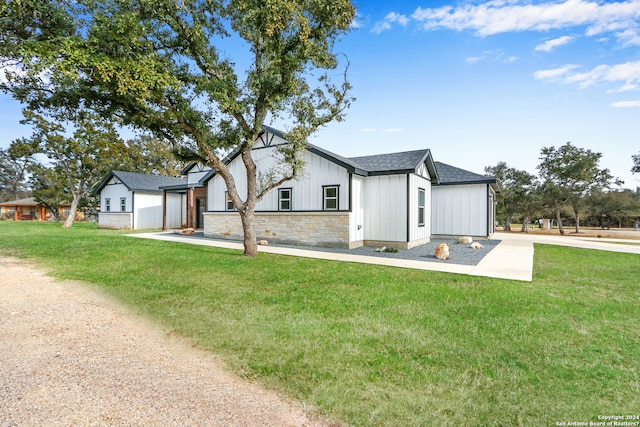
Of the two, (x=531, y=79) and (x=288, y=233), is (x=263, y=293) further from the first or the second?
(x=531, y=79)

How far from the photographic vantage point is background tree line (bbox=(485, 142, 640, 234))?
1064 inches

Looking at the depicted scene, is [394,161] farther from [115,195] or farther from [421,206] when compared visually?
[115,195]

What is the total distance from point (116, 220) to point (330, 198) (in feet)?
70.8

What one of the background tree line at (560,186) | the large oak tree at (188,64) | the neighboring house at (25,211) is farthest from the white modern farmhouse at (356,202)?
the neighboring house at (25,211)

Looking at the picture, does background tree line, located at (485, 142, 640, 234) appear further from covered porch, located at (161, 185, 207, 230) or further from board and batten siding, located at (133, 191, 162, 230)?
board and batten siding, located at (133, 191, 162, 230)

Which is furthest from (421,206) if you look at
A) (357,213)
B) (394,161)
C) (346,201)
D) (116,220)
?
(116,220)

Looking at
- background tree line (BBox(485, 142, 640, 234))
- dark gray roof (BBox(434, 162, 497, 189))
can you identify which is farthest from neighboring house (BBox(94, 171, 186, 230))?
Result: background tree line (BBox(485, 142, 640, 234))

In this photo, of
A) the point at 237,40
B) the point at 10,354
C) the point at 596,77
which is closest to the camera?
the point at 10,354

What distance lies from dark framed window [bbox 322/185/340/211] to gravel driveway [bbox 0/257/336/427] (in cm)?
A: 959

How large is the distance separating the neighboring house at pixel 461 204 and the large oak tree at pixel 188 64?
10.4m

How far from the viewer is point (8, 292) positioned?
224 inches

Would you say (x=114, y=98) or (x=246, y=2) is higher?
(x=246, y=2)

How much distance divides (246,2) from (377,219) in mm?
9366

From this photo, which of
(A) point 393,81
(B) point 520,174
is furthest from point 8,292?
(B) point 520,174
